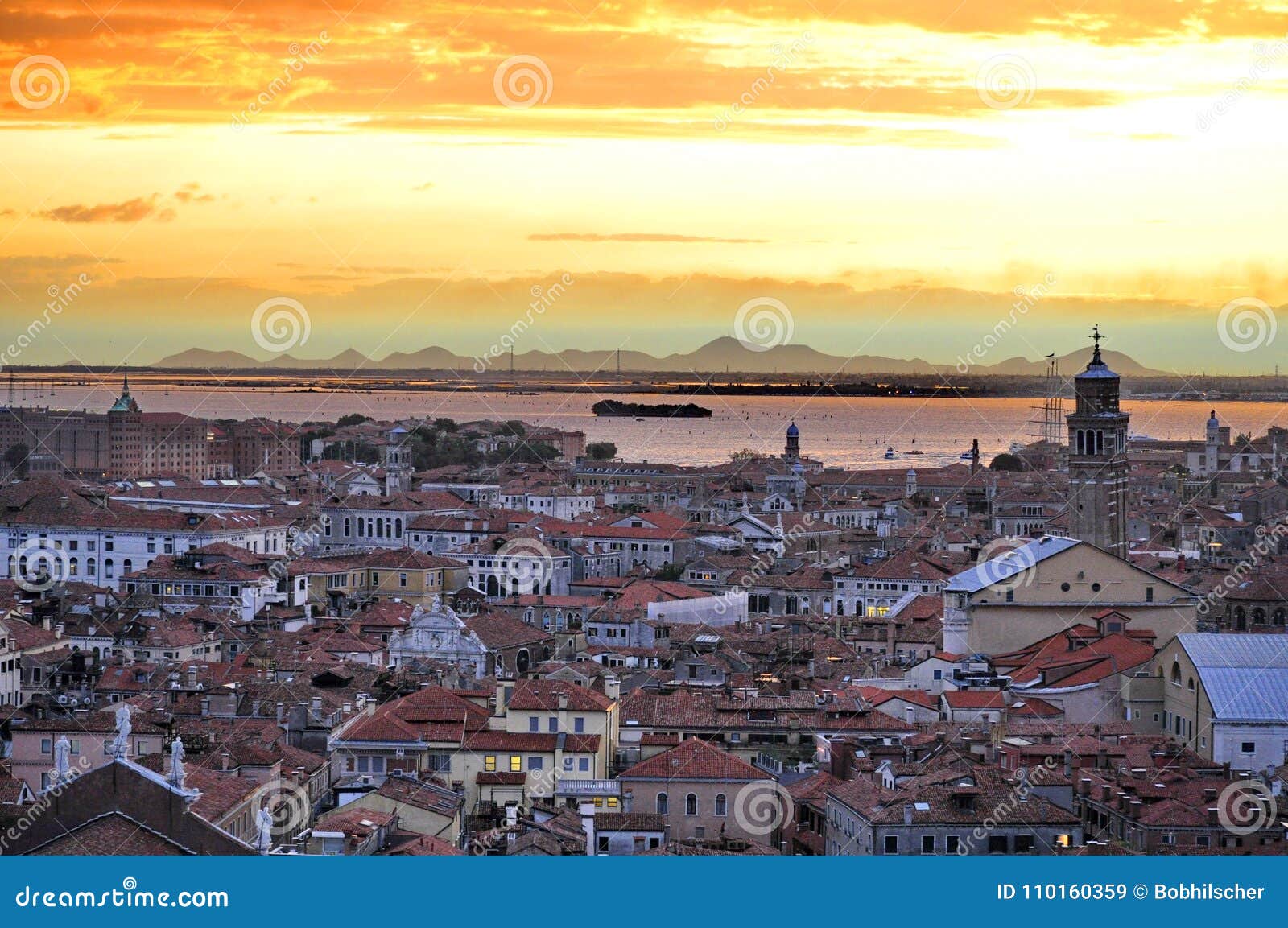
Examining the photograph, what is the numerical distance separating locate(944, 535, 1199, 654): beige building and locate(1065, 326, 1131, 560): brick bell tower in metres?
2.88

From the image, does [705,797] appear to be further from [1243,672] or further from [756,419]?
[756,419]

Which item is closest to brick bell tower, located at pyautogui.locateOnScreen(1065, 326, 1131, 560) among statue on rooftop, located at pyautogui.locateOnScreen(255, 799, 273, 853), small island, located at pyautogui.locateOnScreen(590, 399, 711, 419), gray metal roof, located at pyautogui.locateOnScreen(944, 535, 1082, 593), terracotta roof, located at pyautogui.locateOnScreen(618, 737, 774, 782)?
gray metal roof, located at pyautogui.locateOnScreen(944, 535, 1082, 593)

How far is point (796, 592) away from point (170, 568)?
6371 mm

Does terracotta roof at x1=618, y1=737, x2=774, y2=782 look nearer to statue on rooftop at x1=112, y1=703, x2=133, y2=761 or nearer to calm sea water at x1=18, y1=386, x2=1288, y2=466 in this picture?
statue on rooftop at x1=112, y1=703, x2=133, y2=761

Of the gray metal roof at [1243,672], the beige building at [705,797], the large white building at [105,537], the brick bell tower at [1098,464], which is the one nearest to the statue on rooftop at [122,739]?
the beige building at [705,797]

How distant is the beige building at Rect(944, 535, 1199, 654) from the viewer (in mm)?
18891

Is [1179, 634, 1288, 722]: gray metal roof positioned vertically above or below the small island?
below

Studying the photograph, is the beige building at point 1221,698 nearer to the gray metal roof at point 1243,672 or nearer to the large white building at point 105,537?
the gray metal roof at point 1243,672

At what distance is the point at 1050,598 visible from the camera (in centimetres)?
1930

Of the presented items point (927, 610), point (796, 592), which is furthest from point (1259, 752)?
point (796, 592)

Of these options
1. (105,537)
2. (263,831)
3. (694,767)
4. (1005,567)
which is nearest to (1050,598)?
(1005,567)

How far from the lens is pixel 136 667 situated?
1692 cm

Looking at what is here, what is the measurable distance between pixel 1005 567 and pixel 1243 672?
4.51 m

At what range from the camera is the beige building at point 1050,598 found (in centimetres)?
1889
